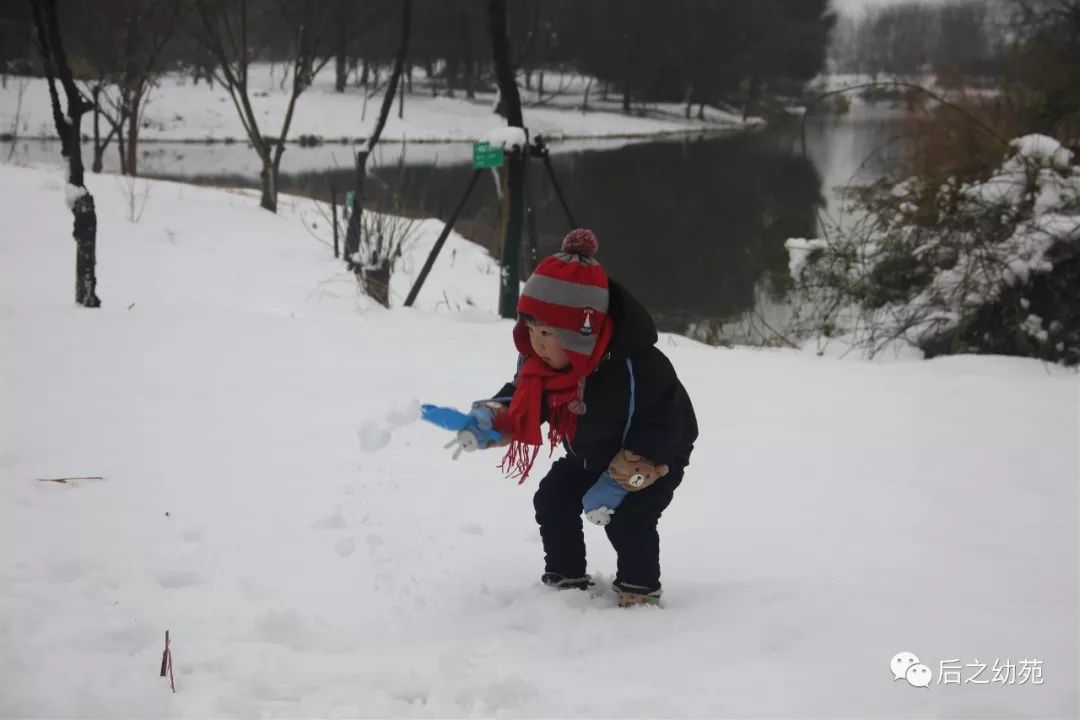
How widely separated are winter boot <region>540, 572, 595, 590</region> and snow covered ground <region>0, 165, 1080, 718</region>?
89mm

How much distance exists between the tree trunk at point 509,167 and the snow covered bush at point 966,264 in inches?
113

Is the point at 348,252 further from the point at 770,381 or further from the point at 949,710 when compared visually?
the point at 949,710

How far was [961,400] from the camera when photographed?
5.38m

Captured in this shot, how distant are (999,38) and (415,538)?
8629 millimetres

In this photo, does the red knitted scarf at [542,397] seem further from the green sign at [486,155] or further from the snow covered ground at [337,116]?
the snow covered ground at [337,116]

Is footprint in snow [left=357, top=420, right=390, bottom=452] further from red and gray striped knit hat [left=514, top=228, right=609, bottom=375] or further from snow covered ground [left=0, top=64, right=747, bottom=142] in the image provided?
snow covered ground [left=0, top=64, right=747, bottom=142]

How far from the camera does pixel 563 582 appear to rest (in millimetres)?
2910

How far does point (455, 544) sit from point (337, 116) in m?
39.4

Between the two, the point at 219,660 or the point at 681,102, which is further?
the point at 681,102

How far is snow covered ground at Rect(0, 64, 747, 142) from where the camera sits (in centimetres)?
3222

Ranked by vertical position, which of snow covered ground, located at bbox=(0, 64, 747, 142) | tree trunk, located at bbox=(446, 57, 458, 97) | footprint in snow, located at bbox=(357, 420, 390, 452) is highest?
tree trunk, located at bbox=(446, 57, 458, 97)

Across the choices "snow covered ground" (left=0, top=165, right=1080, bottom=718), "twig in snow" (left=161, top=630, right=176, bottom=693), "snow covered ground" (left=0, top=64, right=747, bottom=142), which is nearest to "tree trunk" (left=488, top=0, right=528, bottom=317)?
"snow covered ground" (left=0, top=165, right=1080, bottom=718)

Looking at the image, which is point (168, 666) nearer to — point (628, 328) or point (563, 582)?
point (563, 582)

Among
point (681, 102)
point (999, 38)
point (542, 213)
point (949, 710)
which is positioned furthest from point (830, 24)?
point (949, 710)
